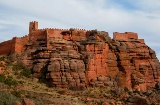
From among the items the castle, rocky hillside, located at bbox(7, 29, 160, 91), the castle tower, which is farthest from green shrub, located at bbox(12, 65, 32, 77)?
the castle tower

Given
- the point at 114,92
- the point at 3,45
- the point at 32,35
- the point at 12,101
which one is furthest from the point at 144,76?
the point at 12,101

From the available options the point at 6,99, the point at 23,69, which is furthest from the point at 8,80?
the point at 6,99

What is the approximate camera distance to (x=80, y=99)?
49.2 metres

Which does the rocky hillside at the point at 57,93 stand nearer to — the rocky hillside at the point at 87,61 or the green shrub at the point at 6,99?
the rocky hillside at the point at 87,61

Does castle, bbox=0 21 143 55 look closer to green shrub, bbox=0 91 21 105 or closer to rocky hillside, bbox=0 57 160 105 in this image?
rocky hillside, bbox=0 57 160 105

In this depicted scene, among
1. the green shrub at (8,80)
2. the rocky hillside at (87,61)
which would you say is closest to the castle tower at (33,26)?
the rocky hillside at (87,61)

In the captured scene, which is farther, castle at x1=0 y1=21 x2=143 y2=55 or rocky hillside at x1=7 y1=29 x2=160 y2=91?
castle at x1=0 y1=21 x2=143 y2=55

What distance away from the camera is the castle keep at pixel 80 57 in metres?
53.7

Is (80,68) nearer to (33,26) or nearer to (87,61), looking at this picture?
(87,61)

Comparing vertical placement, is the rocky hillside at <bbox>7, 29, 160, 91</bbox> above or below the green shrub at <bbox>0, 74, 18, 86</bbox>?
above

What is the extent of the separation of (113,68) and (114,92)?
588 centimetres

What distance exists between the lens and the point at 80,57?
2208 inches

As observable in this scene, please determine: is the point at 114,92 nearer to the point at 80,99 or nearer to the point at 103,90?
the point at 103,90

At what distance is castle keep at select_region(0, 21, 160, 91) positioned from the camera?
53719 mm
